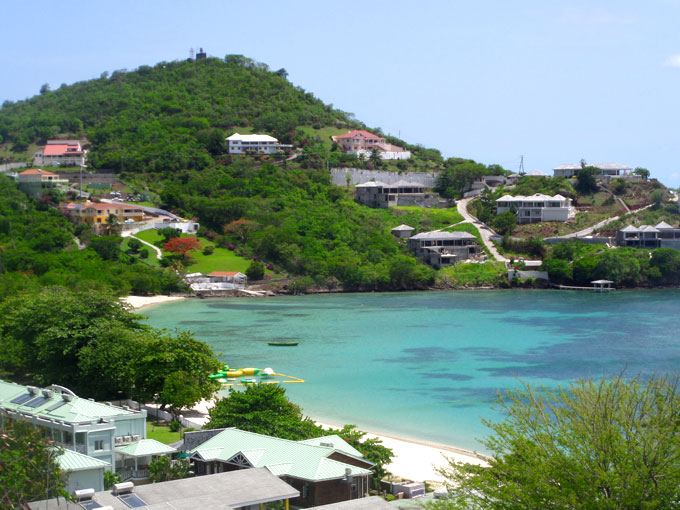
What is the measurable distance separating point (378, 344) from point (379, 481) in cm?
2551

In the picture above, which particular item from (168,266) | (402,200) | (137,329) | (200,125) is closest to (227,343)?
(137,329)

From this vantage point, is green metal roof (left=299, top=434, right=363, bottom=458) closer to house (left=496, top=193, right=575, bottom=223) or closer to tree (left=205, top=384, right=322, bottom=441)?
tree (left=205, top=384, right=322, bottom=441)

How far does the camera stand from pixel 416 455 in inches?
928

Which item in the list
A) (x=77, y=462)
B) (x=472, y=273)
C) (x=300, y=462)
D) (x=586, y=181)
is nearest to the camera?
(x=77, y=462)

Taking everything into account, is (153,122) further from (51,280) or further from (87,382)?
(87,382)

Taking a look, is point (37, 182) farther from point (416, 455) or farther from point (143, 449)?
point (143, 449)

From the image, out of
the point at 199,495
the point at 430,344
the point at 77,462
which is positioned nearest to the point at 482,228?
the point at 430,344

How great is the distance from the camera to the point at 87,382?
1038 inches

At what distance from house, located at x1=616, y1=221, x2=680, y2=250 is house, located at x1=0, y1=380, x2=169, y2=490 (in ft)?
207

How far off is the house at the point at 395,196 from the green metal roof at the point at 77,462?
68180 millimetres

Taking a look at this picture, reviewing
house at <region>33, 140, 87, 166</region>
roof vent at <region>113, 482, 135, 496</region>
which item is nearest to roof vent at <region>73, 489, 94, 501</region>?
roof vent at <region>113, 482, 135, 496</region>

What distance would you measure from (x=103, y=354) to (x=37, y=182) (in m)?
57.1

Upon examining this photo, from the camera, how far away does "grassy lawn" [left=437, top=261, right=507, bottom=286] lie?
231 feet

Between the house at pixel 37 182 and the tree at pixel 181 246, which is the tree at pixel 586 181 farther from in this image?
the house at pixel 37 182
